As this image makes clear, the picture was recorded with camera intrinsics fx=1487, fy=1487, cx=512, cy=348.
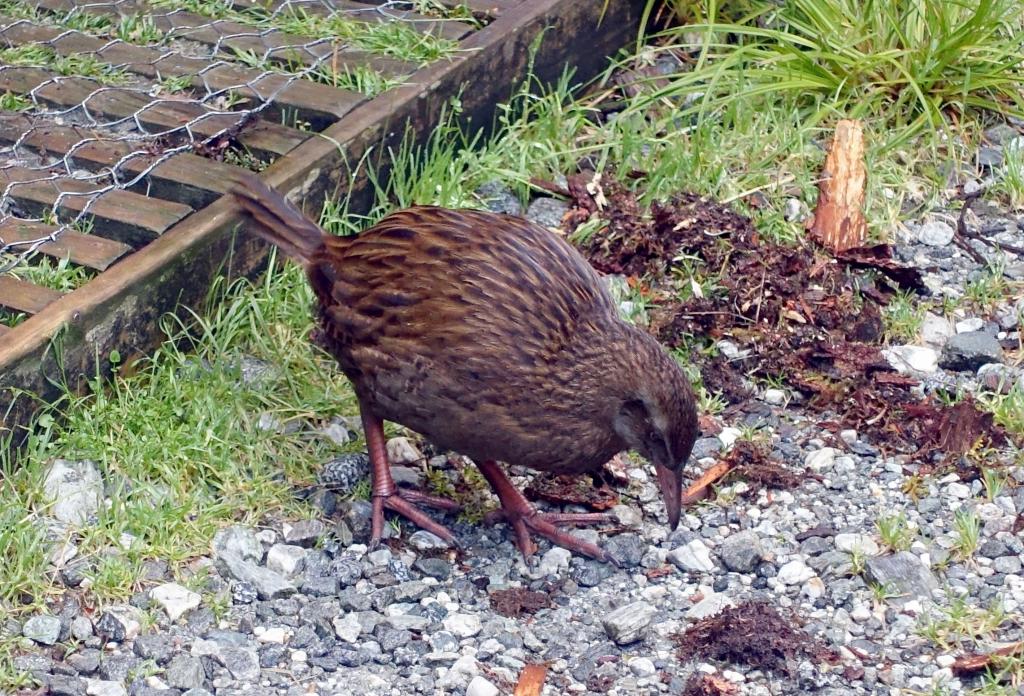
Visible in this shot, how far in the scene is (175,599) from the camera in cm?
360

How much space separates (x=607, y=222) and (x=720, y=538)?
1.49 meters

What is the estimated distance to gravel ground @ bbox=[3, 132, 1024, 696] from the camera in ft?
11.3

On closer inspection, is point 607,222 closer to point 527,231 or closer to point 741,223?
point 741,223

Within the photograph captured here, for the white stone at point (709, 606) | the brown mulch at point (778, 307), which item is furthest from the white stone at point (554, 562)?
the brown mulch at point (778, 307)

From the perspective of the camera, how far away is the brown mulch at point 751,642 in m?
3.48

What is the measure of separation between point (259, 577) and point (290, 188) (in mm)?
1405

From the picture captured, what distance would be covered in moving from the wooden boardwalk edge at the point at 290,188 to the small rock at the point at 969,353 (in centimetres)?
191

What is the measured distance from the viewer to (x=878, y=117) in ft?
19.2

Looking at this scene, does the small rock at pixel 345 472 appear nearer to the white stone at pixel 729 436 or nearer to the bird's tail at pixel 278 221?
the bird's tail at pixel 278 221

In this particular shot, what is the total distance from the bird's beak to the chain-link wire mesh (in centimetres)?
182

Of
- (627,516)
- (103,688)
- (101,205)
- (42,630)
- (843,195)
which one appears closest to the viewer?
(103,688)

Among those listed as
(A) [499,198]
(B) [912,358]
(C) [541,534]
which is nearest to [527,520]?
(C) [541,534]

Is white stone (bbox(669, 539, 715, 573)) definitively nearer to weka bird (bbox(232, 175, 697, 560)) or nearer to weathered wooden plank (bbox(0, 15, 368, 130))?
weka bird (bbox(232, 175, 697, 560))

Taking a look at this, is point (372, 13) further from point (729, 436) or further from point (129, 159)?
point (729, 436)
